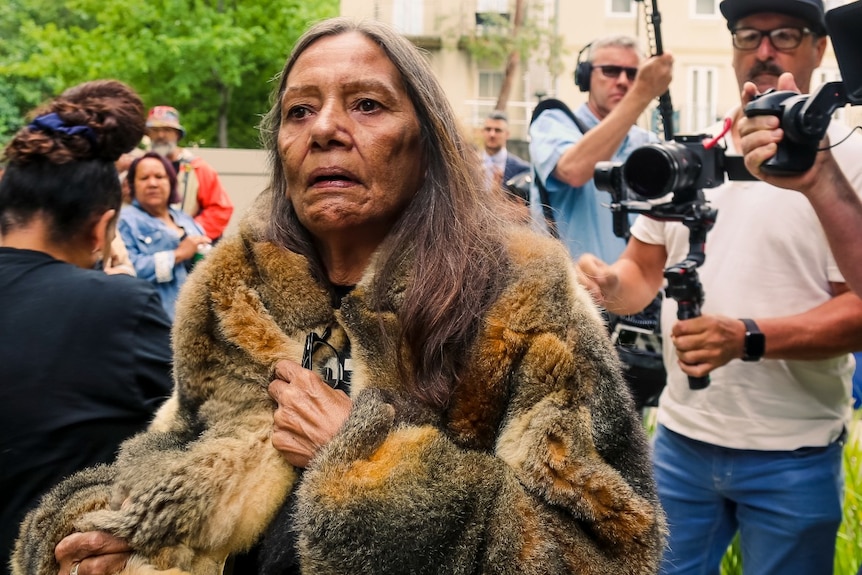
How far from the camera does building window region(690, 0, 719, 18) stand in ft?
74.6

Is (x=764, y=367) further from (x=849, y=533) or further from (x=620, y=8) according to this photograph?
(x=620, y=8)

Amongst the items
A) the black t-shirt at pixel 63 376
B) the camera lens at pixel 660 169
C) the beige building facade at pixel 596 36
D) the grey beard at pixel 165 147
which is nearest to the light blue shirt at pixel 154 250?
the grey beard at pixel 165 147

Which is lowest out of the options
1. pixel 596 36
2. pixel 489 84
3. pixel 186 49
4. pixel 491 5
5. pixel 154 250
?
pixel 154 250

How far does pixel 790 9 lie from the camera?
2.87m

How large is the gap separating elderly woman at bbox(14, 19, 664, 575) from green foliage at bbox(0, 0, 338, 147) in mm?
18175

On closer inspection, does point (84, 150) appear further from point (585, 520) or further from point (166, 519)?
Result: point (585, 520)

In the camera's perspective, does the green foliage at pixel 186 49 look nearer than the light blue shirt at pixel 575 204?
No

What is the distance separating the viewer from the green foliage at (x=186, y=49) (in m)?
19.7

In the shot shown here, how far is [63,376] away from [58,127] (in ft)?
2.47

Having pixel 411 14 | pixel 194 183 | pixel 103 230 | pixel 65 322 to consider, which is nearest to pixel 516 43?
pixel 411 14

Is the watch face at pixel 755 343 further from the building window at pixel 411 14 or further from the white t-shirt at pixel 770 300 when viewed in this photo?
the building window at pixel 411 14

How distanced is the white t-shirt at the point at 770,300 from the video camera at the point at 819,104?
0.42 m

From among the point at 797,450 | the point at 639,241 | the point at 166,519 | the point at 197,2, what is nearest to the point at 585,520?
the point at 166,519

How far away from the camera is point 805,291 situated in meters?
2.77
